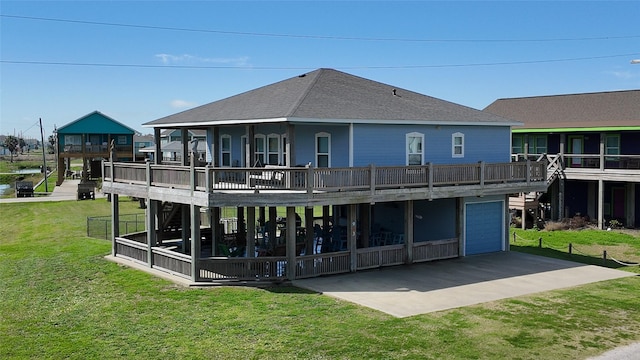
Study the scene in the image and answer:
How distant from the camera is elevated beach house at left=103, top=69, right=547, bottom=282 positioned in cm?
2111

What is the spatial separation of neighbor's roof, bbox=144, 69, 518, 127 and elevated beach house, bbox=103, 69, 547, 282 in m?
0.08

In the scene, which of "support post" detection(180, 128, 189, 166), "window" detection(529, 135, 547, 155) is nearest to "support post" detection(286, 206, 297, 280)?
"support post" detection(180, 128, 189, 166)

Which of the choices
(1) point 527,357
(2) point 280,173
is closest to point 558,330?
(1) point 527,357

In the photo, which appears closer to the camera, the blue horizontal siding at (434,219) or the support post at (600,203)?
the blue horizontal siding at (434,219)

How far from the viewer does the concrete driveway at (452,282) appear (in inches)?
735

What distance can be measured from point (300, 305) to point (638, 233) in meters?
21.7

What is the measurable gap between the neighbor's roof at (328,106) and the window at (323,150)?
48.7 inches

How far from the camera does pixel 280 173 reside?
67.8 ft

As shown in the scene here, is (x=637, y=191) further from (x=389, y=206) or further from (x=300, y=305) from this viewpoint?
(x=300, y=305)

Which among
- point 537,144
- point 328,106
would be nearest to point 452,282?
point 328,106

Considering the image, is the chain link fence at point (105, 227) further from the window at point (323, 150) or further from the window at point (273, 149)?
the window at point (323, 150)

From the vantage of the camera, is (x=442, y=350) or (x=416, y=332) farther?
(x=416, y=332)

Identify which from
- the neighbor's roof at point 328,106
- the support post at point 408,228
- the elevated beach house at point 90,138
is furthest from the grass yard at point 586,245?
the elevated beach house at point 90,138

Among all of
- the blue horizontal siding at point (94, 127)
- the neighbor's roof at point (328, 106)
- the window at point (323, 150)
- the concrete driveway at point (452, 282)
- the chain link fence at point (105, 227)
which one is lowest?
the concrete driveway at point (452, 282)
